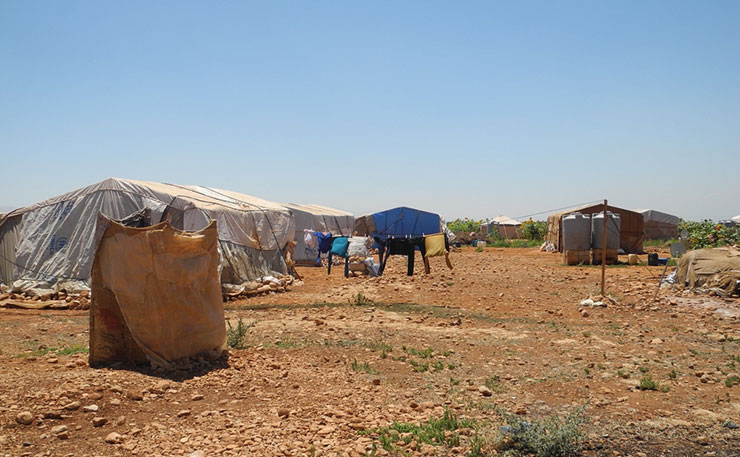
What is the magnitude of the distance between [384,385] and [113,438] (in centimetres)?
272

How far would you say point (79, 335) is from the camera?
898cm

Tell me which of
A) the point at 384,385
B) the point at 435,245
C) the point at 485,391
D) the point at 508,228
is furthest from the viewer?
the point at 508,228

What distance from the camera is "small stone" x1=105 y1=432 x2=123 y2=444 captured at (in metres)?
4.21

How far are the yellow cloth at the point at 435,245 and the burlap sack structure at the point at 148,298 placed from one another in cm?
771

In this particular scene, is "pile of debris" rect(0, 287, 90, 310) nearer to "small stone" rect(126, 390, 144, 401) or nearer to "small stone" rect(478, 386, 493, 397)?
"small stone" rect(126, 390, 144, 401)

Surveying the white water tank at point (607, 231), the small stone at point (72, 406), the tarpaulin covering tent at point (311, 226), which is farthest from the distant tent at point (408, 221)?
the small stone at point (72, 406)

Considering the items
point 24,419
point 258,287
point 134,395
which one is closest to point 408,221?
point 258,287

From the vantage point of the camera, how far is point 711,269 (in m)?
12.5

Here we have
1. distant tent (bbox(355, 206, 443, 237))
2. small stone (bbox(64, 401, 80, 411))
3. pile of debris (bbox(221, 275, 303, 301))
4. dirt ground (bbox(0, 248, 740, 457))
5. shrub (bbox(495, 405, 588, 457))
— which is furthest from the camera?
distant tent (bbox(355, 206, 443, 237))

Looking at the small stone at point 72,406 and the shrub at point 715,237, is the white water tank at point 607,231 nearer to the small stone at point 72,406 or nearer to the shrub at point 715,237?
the shrub at point 715,237

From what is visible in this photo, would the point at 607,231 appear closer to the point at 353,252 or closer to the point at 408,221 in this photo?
the point at 408,221

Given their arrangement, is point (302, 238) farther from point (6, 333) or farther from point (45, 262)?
point (6, 333)

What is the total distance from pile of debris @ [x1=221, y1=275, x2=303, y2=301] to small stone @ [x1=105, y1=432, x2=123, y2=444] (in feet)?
32.0

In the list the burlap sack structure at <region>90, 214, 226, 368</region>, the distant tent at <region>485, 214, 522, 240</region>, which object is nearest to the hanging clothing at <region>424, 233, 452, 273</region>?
the burlap sack structure at <region>90, 214, 226, 368</region>
